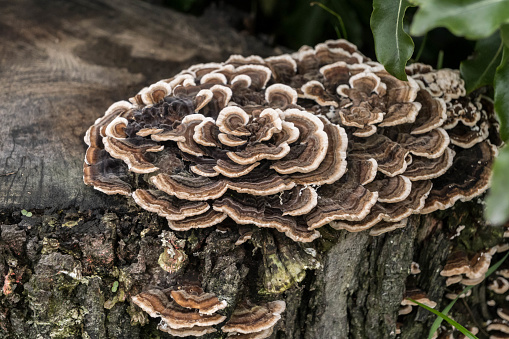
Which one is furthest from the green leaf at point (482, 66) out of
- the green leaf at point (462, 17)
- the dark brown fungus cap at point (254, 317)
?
the dark brown fungus cap at point (254, 317)

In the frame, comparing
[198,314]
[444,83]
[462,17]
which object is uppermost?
[462,17]

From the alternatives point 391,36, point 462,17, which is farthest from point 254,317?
point 462,17

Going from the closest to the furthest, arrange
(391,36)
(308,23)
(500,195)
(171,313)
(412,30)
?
(500,195) < (412,30) < (171,313) < (391,36) < (308,23)

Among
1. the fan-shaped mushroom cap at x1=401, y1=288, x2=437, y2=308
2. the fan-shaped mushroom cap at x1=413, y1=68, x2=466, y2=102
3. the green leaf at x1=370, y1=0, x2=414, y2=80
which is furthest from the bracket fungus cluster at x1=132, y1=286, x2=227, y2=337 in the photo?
the fan-shaped mushroom cap at x1=413, y1=68, x2=466, y2=102

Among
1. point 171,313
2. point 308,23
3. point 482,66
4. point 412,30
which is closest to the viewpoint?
point 412,30

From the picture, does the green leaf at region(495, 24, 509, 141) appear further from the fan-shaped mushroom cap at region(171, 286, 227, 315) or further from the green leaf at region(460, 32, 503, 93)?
the fan-shaped mushroom cap at region(171, 286, 227, 315)

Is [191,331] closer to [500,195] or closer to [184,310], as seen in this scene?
[184,310]

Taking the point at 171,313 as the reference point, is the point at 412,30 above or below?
above
